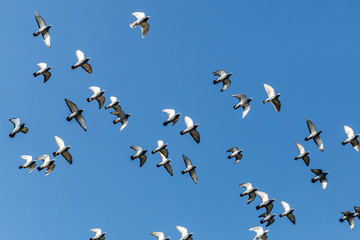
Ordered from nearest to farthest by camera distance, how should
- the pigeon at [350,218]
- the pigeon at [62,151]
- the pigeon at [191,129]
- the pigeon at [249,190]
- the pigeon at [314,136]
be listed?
the pigeon at [62,151] < the pigeon at [191,129] < the pigeon at [314,136] < the pigeon at [249,190] < the pigeon at [350,218]

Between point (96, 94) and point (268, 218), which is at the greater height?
point (96, 94)

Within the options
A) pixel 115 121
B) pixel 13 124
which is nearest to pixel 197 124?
pixel 115 121

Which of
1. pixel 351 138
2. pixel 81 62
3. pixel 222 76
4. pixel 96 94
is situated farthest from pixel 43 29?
pixel 351 138

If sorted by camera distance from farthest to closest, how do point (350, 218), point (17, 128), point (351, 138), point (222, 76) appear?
point (350, 218)
point (351, 138)
point (222, 76)
point (17, 128)

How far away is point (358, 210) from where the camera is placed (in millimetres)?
58375

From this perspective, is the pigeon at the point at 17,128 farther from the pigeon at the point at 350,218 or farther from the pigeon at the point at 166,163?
the pigeon at the point at 350,218

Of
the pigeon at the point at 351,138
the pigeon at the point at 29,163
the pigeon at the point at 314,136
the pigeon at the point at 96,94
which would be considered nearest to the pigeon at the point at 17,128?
the pigeon at the point at 29,163

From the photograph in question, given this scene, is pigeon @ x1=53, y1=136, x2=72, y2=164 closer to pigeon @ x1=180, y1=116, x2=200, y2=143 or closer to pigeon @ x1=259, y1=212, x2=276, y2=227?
pigeon @ x1=180, y1=116, x2=200, y2=143

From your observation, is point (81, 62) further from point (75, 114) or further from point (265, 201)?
point (265, 201)

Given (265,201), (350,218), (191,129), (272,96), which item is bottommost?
(350,218)

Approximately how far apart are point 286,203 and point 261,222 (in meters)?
2.56

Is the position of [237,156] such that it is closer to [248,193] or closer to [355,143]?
[248,193]

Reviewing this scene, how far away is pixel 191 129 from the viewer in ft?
179

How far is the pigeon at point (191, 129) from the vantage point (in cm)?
5450
